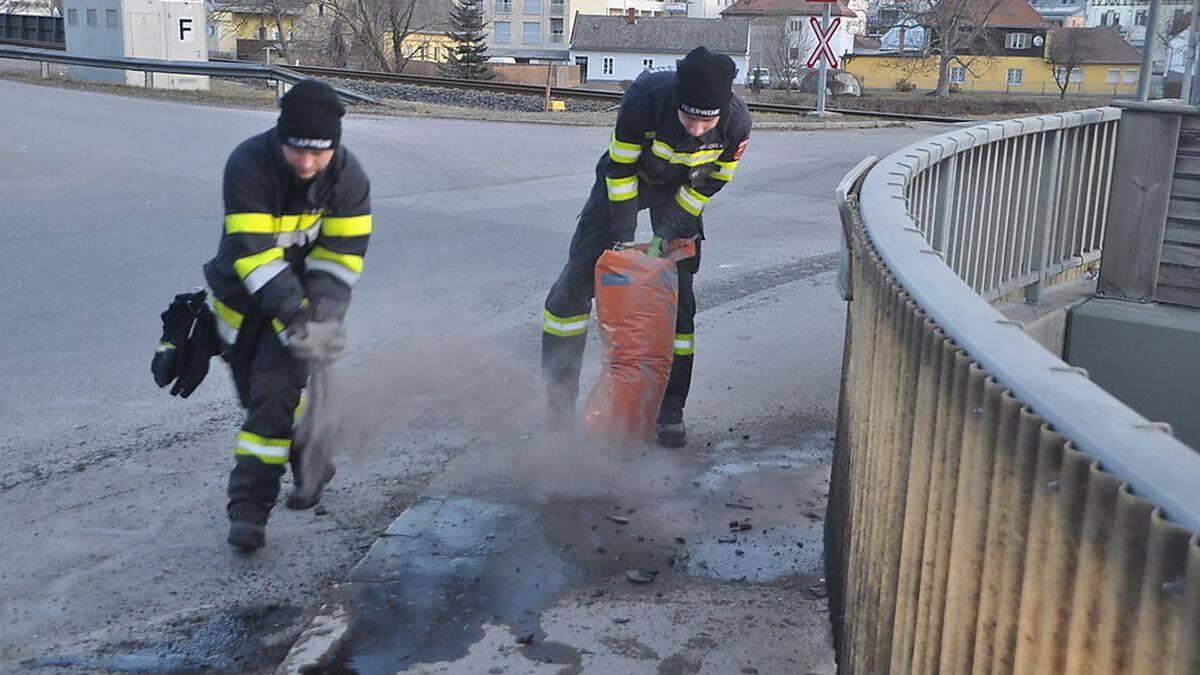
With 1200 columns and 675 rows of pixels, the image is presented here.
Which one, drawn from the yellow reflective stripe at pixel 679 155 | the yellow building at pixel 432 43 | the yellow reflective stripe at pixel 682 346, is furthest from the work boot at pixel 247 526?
the yellow building at pixel 432 43

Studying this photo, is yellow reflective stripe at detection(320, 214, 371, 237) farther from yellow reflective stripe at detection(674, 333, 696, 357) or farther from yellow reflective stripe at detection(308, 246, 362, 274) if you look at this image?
yellow reflective stripe at detection(674, 333, 696, 357)

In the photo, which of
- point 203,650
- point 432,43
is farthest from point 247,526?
point 432,43

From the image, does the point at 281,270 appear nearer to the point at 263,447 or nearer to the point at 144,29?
the point at 263,447

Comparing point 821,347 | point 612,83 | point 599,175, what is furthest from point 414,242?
point 612,83

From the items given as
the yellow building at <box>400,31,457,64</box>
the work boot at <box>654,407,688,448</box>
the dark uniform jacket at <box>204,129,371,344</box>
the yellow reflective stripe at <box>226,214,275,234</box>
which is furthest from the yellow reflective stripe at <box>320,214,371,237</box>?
the yellow building at <box>400,31,457,64</box>

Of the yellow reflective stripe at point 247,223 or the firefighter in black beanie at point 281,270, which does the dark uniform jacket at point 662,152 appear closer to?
the firefighter in black beanie at point 281,270

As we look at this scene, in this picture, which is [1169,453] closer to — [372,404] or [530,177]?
[372,404]

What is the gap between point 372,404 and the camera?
613 cm

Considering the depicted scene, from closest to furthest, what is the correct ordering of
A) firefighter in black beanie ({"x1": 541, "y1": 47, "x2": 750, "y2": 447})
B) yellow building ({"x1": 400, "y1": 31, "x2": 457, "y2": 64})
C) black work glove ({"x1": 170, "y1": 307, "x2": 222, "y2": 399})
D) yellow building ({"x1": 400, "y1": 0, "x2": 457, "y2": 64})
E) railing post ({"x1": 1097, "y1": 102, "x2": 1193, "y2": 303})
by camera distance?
1. black work glove ({"x1": 170, "y1": 307, "x2": 222, "y2": 399})
2. firefighter in black beanie ({"x1": 541, "y1": 47, "x2": 750, "y2": 447})
3. railing post ({"x1": 1097, "y1": 102, "x2": 1193, "y2": 303})
4. yellow building ({"x1": 400, "y1": 0, "x2": 457, "y2": 64})
5. yellow building ({"x1": 400, "y1": 31, "x2": 457, "y2": 64})

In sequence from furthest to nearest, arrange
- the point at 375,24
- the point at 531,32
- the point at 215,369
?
the point at 531,32 → the point at 375,24 → the point at 215,369

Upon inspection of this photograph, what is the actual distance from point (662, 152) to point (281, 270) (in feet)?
5.98

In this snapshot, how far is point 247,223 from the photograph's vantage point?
4340 mm

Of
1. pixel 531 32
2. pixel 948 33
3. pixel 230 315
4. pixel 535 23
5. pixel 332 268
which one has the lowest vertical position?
pixel 230 315

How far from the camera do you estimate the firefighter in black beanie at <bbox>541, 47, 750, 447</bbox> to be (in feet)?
17.7
